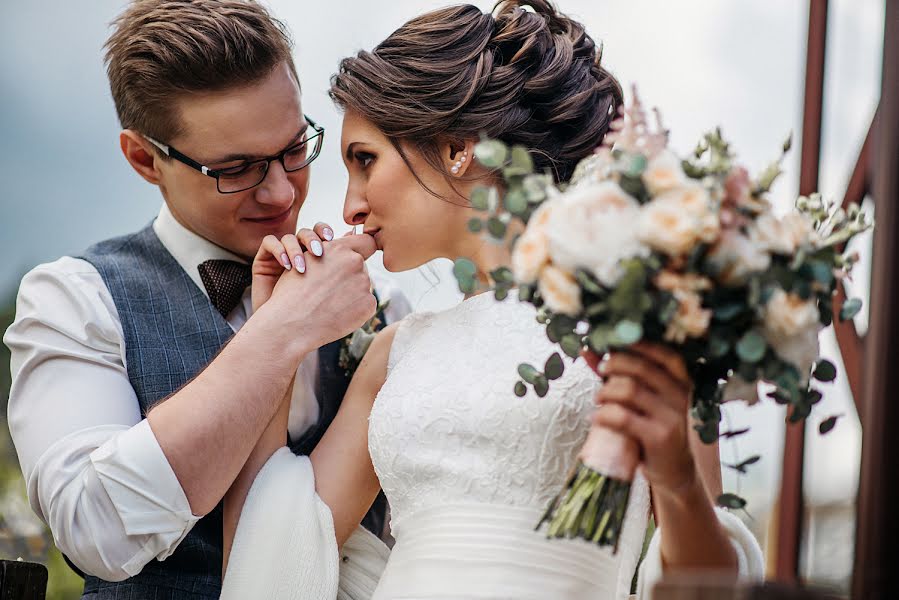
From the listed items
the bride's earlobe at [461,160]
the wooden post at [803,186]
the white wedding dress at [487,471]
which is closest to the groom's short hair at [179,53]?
the bride's earlobe at [461,160]

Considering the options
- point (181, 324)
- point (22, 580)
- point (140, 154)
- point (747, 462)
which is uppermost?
point (140, 154)

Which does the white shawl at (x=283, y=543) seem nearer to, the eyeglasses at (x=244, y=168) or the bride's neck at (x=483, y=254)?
the bride's neck at (x=483, y=254)

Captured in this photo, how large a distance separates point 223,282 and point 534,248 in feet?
4.37

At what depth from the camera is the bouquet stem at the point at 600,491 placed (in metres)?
1.43

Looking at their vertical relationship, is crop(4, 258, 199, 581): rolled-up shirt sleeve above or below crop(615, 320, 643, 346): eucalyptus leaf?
below

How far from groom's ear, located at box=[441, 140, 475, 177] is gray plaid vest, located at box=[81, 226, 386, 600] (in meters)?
0.69

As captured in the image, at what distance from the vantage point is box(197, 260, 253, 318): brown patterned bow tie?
8.38 ft

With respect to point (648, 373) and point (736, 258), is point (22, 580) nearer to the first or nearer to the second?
point (648, 373)

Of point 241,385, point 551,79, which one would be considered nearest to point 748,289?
point 551,79

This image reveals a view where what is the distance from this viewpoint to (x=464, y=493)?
6.61 ft

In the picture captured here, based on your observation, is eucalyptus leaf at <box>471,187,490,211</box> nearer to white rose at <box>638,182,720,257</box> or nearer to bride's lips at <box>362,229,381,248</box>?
white rose at <box>638,182,720,257</box>

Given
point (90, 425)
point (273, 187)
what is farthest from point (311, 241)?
point (90, 425)

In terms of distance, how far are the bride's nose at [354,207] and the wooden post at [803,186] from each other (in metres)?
1.73

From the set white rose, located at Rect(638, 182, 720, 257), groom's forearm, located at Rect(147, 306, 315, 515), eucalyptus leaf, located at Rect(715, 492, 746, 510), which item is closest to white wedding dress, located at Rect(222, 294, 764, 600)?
groom's forearm, located at Rect(147, 306, 315, 515)
